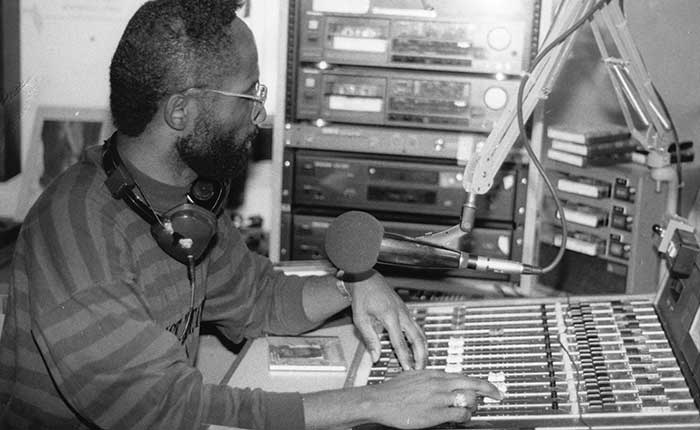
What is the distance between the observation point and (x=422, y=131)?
260cm

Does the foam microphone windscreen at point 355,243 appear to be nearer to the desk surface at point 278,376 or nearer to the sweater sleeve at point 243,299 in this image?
the desk surface at point 278,376

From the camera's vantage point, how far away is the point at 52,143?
285 centimetres

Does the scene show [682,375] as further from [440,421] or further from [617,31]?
[617,31]

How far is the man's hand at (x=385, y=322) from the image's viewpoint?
1.45 metres

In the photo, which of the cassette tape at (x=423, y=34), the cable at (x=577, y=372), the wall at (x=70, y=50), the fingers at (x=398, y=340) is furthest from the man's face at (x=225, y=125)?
the wall at (x=70, y=50)

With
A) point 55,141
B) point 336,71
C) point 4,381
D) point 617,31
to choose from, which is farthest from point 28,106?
point 617,31

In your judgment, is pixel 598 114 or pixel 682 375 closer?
pixel 682 375

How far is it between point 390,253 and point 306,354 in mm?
293

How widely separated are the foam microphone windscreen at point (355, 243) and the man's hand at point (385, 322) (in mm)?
159

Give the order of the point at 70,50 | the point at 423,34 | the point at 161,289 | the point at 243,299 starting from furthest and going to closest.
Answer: the point at 70,50 → the point at 423,34 → the point at 243,299 → the point at 161,289

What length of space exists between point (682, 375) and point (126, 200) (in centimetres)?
84

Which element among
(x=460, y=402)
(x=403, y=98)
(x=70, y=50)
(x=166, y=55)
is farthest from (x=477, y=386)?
(x=70, y=50)

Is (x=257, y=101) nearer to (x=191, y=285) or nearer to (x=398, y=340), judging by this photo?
(x=191, y=285)

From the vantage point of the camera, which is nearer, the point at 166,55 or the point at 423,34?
the point at 166,55
